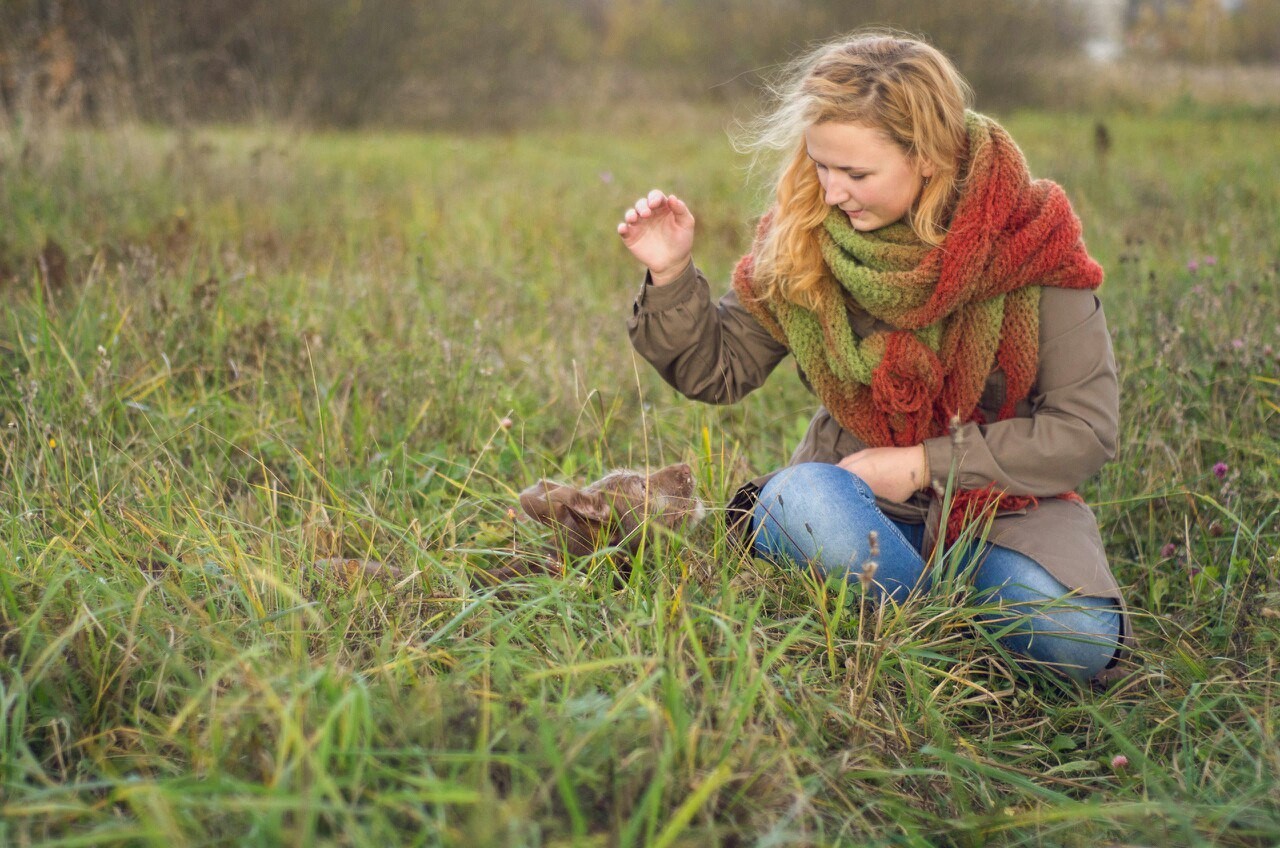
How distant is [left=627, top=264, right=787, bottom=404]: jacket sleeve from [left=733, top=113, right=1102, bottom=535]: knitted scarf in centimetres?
Result: 13

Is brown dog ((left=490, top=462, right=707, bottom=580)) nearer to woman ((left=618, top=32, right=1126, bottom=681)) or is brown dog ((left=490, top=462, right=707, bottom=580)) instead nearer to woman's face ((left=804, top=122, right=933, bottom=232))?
woman ((left=618, top=32, right=1126, bottom=681))

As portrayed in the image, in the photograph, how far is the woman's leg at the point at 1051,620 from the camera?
1.94 meters

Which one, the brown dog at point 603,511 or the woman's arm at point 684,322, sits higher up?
the woman's arm at point 684,322

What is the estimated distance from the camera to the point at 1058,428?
1971mm

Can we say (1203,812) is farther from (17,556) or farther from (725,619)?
(17,556)

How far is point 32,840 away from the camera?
4.03ft

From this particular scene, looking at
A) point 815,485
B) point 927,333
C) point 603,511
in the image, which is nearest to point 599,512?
point 603,511

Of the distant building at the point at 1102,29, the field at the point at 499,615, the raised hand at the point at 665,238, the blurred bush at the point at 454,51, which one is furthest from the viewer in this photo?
the distant building at the point at 1102,29

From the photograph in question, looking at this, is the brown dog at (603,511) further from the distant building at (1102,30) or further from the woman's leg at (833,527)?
the distant building at (1102,30)

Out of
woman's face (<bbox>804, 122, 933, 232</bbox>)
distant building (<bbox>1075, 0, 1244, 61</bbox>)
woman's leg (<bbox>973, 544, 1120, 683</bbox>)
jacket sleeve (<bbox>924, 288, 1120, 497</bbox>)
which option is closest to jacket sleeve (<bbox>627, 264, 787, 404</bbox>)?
woman's face (<bbox>804, 122, 933, 232</bbox>)

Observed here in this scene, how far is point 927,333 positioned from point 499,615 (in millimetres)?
1016

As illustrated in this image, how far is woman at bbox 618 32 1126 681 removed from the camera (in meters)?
1.96

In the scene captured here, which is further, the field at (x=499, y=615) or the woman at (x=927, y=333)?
the woman at (x=927, y=333)

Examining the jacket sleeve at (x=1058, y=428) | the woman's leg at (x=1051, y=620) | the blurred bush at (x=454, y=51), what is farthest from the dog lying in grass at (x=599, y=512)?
the blurred bush at (x=454, y=51)
